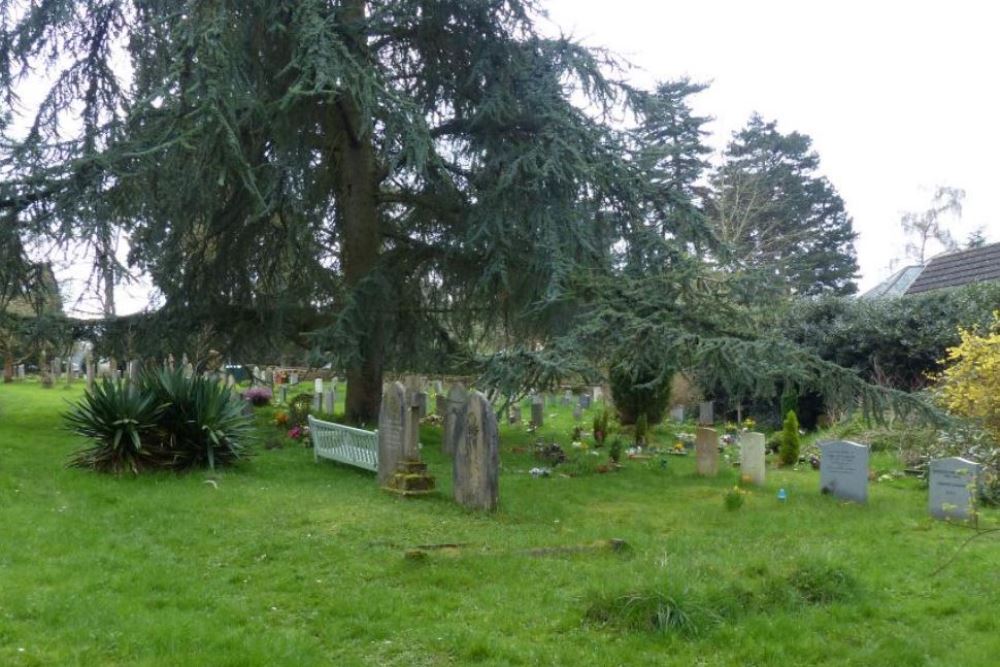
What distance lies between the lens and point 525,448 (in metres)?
15.4

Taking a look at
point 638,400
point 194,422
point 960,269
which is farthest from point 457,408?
point 960,269

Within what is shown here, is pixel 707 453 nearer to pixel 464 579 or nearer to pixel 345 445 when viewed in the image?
pixel 345 445

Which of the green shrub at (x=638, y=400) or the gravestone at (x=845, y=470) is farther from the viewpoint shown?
the green shrub at (x=638, y=400)

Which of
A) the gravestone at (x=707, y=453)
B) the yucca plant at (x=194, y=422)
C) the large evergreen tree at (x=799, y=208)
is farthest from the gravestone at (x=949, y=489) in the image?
the large evergreen tree at (x=799, y=208)

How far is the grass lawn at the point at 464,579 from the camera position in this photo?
513 centimetres

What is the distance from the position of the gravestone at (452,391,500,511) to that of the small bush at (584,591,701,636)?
3.81 metres

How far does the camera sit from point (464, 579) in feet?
21.6

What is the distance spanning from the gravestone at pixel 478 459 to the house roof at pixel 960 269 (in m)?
14.1

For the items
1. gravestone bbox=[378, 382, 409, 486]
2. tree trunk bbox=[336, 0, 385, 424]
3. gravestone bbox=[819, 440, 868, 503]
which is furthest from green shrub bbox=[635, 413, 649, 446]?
gravestone bbox=[378, 382, 409, 486]

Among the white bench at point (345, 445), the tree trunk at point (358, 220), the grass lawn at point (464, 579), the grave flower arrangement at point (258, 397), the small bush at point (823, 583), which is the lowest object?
the grass lawn at point (464, 579)

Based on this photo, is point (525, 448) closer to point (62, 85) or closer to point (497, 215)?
point (497, 215)

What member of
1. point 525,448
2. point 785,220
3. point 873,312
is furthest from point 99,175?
point 785,220

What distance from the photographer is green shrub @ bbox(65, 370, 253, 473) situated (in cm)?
1117

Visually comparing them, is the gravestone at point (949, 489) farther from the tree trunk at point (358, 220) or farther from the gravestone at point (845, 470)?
the tree trunk at point (358, 220)
